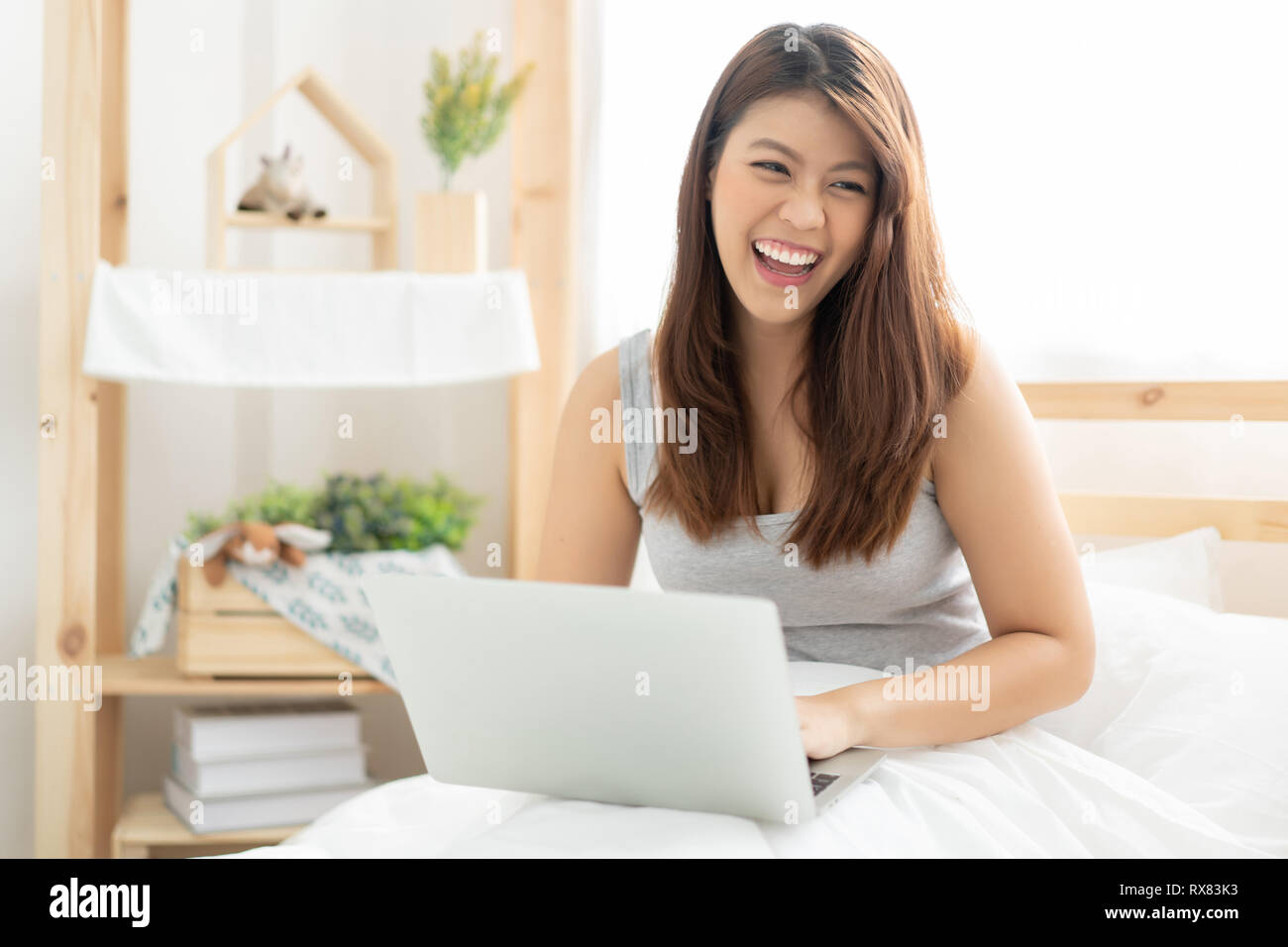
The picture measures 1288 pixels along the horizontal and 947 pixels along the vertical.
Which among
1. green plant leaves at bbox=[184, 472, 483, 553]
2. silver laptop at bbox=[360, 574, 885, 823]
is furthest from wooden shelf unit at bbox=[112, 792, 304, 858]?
silver laptop at bbox=[360, 574, 885, 823]

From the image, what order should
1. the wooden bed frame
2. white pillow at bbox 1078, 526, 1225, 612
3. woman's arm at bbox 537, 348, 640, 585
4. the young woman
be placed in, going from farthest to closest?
1. the wooden bed frame
2. white pillow at bbox 1078, 526, 1225, 612
3. woman's arm at bbox 537, 348, 640, 585
4. the young woman

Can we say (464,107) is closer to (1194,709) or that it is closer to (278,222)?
(278,222)

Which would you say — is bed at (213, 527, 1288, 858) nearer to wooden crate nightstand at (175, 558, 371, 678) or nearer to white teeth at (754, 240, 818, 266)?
white teeth at (754, 240, 818, 266)

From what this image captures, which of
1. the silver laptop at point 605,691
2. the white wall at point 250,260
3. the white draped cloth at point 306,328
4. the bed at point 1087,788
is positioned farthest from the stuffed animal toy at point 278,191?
the silver laptop at point 605,691

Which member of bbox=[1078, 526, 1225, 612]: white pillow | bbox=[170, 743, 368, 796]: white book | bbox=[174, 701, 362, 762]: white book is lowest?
bbox=[170, 743, 368, 796]: white book

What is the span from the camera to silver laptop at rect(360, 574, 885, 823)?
630 mm

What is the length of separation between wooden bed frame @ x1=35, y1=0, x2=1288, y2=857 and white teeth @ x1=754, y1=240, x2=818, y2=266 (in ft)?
1.84

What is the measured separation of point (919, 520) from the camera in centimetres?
104

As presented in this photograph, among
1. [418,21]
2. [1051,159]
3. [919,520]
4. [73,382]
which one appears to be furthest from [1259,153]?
[73,382]

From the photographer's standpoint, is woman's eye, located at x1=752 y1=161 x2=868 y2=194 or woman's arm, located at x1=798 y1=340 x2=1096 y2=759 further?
woman's eye, located at x1=752 y1=161 x2=868 y2=194

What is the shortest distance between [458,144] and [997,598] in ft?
3.30
